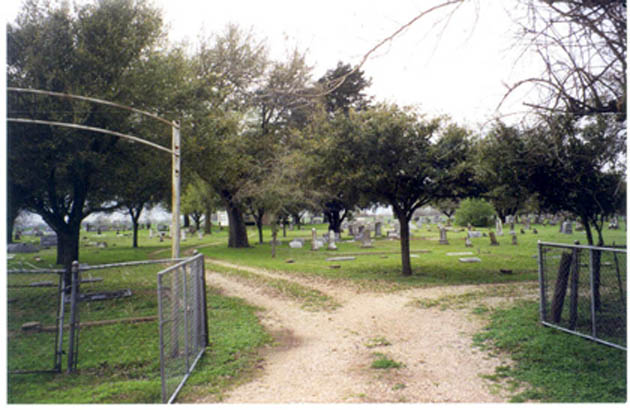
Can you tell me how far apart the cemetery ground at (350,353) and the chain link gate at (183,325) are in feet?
0.54

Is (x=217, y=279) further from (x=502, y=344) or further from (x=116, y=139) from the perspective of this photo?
(x=502, y=344)

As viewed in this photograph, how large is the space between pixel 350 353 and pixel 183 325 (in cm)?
232

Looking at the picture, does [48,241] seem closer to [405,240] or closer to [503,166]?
[405,240]

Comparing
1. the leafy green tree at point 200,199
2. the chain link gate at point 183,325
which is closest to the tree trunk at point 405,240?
the chain link gate at point 183,325

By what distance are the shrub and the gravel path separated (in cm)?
3227

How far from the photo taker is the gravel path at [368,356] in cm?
440

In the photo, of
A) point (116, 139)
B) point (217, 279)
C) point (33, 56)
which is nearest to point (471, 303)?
point (217, 279)

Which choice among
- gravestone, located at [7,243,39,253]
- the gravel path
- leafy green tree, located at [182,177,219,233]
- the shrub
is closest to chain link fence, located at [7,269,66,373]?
the gravel path

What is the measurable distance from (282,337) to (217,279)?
7.44 m

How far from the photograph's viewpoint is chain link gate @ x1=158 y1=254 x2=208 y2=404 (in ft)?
15.1

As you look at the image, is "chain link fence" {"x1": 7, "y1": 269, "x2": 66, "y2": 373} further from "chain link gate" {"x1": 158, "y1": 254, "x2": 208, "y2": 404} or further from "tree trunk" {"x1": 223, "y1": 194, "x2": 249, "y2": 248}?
"tree trunk" {"x1": 223, "y1": 194, "x2": 249, "y2": 248}

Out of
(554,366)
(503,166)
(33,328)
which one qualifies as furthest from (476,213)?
(33,328)

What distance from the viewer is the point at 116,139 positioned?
1033cm

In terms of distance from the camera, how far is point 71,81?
9.16 m
